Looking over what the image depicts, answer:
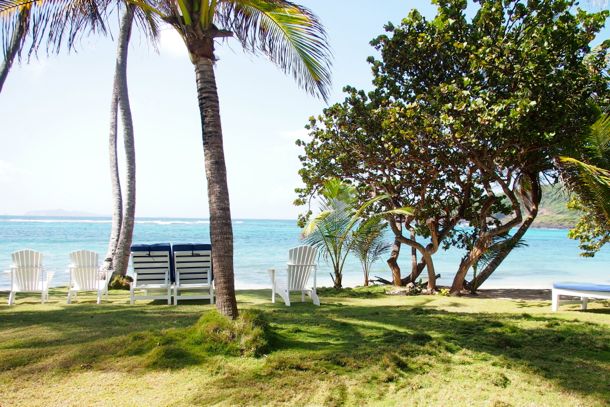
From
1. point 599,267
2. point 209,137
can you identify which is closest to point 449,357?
point 209,137

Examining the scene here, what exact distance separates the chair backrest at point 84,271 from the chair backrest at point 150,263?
26.9 inches

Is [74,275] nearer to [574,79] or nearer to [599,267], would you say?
[574,79]

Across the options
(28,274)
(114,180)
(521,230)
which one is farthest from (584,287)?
(114,180)

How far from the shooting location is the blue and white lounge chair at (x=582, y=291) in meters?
7.01

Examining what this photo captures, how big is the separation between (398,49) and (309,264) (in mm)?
4609

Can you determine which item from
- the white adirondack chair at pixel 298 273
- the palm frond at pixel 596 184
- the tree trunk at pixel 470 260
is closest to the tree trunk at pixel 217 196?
the white adirondack chair at pixel 298 273

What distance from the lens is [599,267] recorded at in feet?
88.7

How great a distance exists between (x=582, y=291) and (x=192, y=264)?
6157 millimetres

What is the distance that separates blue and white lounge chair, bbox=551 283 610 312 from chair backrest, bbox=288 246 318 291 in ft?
12.4

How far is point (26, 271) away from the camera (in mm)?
8367

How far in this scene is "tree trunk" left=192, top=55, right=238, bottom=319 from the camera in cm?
477

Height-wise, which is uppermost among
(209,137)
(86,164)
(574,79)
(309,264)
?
(86,164)

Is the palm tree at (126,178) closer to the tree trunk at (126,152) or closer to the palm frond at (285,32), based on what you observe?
the tree trunk at (126,152)

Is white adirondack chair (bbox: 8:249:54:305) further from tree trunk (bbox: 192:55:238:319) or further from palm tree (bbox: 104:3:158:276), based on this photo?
tree trunk (bbox: 192:55:238:319)
